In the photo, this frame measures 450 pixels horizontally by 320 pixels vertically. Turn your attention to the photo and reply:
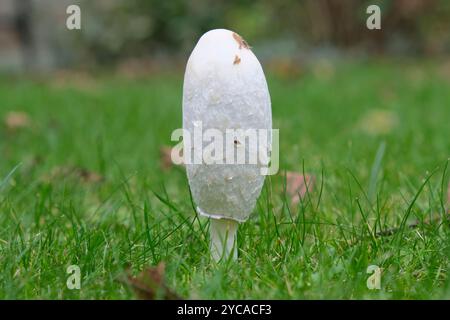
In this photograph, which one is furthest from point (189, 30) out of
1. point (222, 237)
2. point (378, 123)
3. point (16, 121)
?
point (222, 237)

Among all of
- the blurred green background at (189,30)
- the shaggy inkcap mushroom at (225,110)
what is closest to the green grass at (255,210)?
the shaggy inkcap mushroom at (225,110)

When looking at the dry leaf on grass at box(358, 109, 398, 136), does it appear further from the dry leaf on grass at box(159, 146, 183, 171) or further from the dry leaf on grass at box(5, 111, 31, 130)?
the dry leaf on grass at box(5, 111, 31, 130)

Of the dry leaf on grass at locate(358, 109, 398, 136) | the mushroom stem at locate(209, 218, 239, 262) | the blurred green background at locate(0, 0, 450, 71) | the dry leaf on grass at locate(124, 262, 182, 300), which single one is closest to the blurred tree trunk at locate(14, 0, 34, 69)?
the blurred green background at locate(0, 0, 450, 71)

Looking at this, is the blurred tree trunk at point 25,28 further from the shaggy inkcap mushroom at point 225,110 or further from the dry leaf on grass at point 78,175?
the shaggy inkcap mushroom at point 225,110

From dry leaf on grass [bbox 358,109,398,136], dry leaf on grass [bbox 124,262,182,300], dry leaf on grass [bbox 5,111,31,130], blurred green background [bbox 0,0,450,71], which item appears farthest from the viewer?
blurred green background [bbox 0,0,450,71]

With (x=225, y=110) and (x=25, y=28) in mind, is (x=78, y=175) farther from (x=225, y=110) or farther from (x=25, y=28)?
(x=25, y=28)
